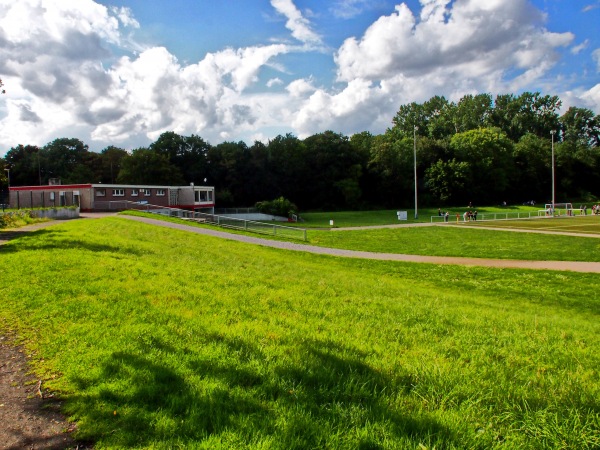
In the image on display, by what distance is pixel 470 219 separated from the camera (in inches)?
2010

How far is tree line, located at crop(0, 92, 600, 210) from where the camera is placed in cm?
7075

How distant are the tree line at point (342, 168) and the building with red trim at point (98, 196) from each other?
12356 millimetres

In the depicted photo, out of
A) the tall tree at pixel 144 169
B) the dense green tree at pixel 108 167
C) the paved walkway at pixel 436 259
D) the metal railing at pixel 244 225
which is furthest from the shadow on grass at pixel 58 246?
the dense green tree at pixel 108 167

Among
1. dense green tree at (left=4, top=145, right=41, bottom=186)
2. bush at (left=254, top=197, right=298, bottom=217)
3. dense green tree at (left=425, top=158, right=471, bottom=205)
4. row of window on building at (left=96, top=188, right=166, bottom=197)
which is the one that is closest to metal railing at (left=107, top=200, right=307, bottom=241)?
row of window on building at (left=96, top=188, right=166, bottom=197)

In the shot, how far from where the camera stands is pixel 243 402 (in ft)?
11.2

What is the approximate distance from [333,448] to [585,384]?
2.82 metres

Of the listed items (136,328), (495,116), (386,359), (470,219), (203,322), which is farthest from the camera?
(495,116)

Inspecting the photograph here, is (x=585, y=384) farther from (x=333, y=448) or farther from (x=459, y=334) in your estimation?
(x=333, y=448)

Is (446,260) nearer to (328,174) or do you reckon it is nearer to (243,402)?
(243,402)

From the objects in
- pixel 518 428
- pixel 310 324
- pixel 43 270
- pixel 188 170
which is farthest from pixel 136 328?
pixel 188 170

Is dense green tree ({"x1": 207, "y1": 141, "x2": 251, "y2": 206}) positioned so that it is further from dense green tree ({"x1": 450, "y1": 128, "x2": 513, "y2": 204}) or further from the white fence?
dense green tree ({"x1": 450, "y1": 128, "x2": 513, "y2": 204})

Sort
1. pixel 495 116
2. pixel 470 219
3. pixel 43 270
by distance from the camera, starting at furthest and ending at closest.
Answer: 1. pixel 495 116
2. pixel 470 219
3. pixel 43 270

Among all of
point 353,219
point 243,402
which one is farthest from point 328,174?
point 243,402

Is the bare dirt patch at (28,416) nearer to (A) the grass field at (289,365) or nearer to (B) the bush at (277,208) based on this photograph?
(A) the grass field at (289,365)
